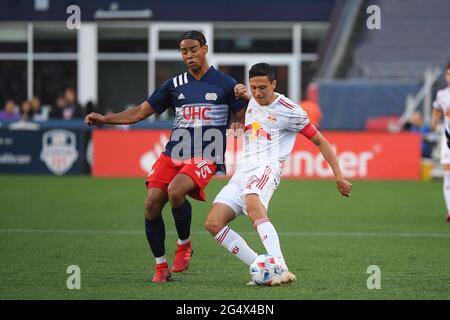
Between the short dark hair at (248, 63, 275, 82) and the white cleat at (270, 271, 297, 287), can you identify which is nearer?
the white cleat at (270, 271, 297, 287)

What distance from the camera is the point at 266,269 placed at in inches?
339

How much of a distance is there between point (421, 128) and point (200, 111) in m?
16.9

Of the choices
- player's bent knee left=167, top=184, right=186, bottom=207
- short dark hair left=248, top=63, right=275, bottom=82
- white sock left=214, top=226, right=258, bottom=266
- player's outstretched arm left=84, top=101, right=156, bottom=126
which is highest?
short dark hair left=248, top=63, right=275, bottom=82

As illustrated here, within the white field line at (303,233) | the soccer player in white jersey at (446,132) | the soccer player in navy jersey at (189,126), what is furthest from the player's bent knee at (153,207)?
the soccer player in white jersey at (446,132)

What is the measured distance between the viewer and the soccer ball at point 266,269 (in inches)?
338

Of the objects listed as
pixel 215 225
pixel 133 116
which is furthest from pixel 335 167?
pixel 133 116

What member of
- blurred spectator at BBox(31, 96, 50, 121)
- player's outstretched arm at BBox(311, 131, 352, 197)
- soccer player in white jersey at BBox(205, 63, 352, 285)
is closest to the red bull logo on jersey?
soccer player in white jersey at BBox(205, 63, 352, 285)

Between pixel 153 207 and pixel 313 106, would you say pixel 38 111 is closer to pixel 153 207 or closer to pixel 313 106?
pixel 313 106

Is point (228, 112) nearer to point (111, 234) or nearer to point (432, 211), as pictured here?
point (111, 234)

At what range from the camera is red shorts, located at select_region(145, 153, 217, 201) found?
9414 mm

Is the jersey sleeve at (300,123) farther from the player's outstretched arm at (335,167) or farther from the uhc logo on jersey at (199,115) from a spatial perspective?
the uhc logo on jersey at (199,115)

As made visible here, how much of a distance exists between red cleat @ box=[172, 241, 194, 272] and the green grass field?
88 millimetres

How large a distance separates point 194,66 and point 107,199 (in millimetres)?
9325

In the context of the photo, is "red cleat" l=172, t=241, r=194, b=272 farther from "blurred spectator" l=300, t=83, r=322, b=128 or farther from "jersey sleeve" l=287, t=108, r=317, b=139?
"blurred spectator" l=300, t=83, r=322, b=128
